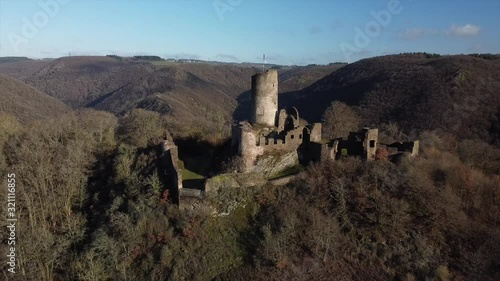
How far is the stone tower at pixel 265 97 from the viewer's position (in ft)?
89.9

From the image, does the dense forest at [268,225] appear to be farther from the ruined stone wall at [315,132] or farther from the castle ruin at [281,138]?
the ruined stone wall at [315,132]

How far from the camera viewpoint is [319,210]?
72.3ft

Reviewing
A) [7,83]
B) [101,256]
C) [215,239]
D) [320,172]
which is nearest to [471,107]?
[320,172]

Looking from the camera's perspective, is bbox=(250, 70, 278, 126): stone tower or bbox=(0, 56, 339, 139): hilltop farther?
bbox=(0, 56, 339, 139): hilltop

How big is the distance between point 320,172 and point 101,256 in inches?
509

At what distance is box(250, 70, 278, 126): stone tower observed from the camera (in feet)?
89.9

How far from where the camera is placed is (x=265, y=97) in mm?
27531

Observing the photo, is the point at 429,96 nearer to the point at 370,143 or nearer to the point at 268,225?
the point at 370,143

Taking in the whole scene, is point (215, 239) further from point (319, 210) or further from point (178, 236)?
point (319, 210)

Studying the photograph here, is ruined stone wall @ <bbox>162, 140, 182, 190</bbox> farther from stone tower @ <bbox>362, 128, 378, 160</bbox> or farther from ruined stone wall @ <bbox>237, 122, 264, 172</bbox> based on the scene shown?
stone tower @ <bbox>362, 128, 378, 160</bbox>

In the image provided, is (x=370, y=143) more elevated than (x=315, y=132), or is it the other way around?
(x=315, y=132)

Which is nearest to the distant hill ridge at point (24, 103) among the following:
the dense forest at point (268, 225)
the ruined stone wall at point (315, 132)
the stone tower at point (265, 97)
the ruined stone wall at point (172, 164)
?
the dense forest at point (268, 225)

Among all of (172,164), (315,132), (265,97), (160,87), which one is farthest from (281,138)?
(160,87)

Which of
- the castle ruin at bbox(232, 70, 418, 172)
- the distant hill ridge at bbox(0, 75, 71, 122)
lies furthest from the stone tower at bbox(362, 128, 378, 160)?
the distant hill ridge at bbox(0, 75, 71, 122)
